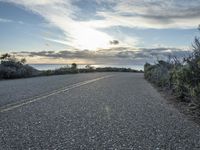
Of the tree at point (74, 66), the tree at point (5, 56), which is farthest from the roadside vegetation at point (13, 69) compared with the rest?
the tree at point (74, 66)

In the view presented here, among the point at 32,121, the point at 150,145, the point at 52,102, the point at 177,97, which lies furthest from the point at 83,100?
the point at 150,145

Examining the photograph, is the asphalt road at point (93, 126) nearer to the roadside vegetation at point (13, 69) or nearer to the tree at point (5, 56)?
the roadside vegetation at point (13, 69)

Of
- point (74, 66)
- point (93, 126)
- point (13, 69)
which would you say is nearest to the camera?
point (93, 126)

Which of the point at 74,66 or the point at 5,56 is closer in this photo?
the point at 5,56

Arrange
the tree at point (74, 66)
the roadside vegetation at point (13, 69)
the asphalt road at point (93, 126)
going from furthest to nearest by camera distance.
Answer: the tree at point (74, 66), the roadside vegetation at point (13, 69), the asphalt road at point (93, 126)

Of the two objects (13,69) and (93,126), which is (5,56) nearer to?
(13,69)

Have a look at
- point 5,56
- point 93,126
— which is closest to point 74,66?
point 5,56

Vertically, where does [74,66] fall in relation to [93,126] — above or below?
above

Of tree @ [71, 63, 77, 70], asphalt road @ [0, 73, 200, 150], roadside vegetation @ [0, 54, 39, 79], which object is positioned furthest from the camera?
tree @ [71, 63, 77, 70]

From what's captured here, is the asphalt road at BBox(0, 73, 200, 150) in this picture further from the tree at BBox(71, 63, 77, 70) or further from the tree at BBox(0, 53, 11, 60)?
the tree at BBox(71, 63, 77, 70)

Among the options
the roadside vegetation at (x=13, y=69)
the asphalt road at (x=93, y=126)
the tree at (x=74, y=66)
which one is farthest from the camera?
the tree at (x=74, y=66)

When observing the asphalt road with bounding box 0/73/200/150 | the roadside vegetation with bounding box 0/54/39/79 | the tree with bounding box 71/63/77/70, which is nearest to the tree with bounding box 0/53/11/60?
the roadside vegetation with bounding box 0/54/39/79

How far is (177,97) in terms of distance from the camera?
15.3 meters

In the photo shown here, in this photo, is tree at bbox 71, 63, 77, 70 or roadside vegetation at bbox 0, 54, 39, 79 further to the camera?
tree at bbox 71, 63, 77, 70
